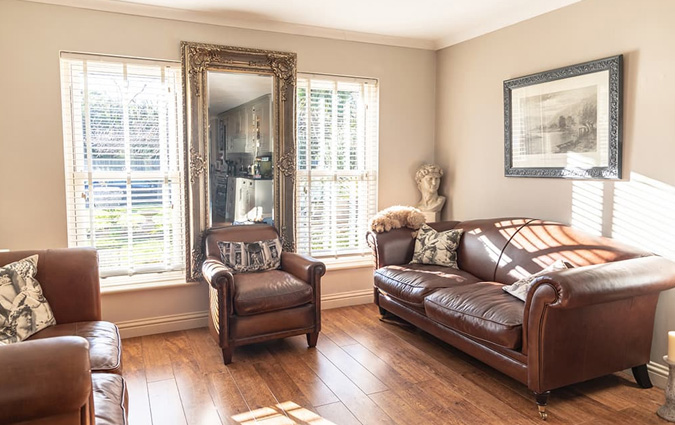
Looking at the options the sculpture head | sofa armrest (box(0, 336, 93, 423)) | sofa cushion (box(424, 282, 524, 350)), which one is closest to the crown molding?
the sculpture head

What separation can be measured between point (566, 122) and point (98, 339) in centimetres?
326

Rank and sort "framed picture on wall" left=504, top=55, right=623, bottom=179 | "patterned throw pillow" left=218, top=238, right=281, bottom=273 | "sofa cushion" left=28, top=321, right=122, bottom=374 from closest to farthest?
"sofa cushion" left=28, top=321, right=122, bottom=374
"framed picture on wall" left=504, top=55, right=623, bottom=179
"patterned throw pillow" left=218, top=238, right=281, bottom=273

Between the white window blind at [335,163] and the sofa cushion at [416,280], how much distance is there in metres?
0.72

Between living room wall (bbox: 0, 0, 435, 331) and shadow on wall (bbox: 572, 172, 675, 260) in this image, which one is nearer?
shadow on wall (bbox: 572, 172, 675, 260)

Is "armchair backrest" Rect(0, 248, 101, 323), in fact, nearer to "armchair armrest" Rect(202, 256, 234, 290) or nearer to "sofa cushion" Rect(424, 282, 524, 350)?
"armchair armrest" Rect(202, 256, 234, 290)

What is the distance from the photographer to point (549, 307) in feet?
7.95

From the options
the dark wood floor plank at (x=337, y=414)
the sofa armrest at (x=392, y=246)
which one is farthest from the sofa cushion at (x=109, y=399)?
the sofa armrest at (x=392, y=246)

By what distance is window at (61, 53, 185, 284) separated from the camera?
3514mm

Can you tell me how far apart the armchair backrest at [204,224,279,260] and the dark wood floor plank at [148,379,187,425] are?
108 cm

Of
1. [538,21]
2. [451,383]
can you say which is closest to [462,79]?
[538,21]

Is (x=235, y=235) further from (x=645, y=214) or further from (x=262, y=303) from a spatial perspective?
(x=645, y=214)

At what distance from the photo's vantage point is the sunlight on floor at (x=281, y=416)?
2.48 metres

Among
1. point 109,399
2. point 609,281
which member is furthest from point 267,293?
point 609,281

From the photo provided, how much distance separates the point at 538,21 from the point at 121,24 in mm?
3132
